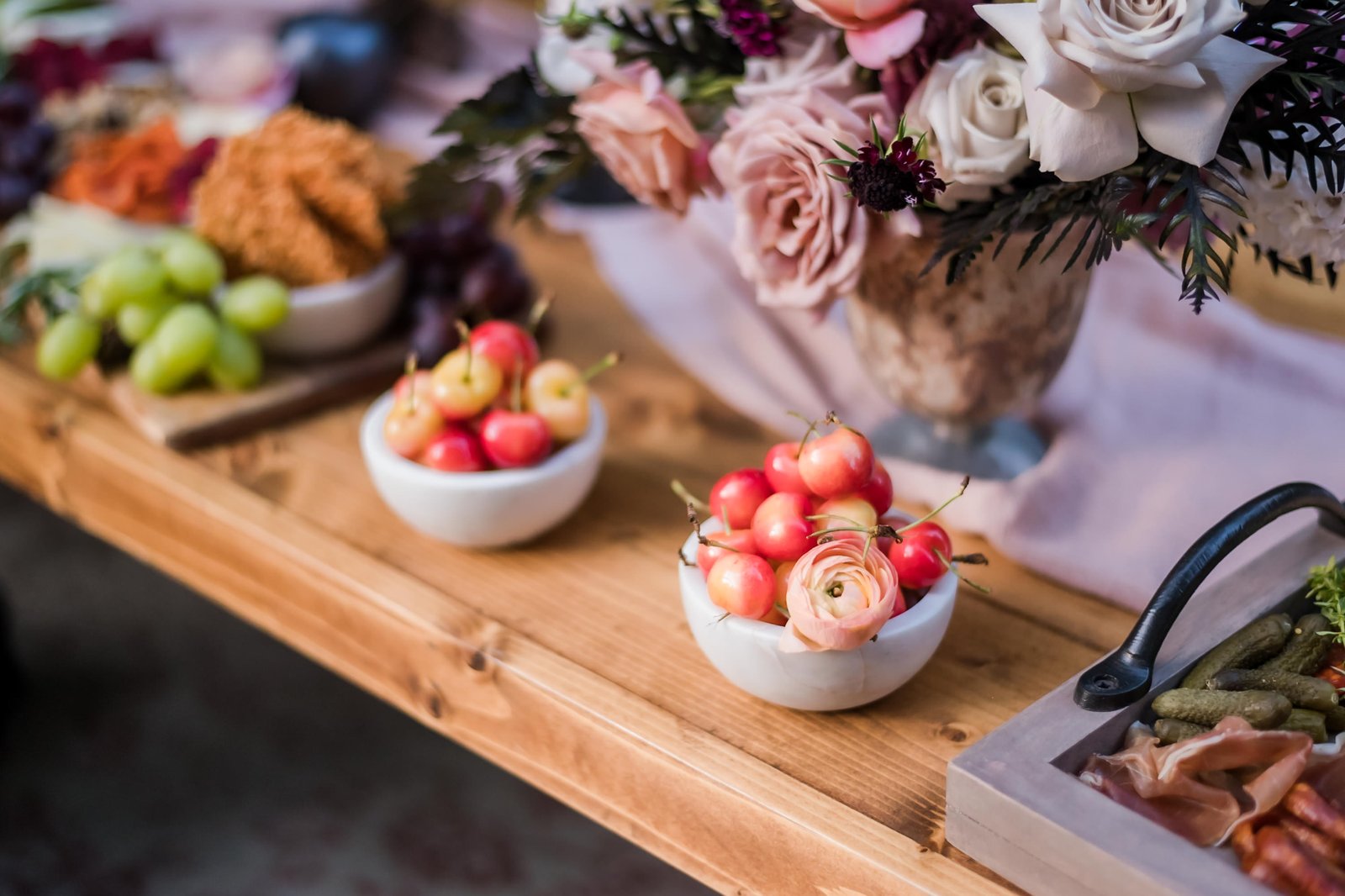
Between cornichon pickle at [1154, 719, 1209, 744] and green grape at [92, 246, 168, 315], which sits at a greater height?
cornichon pickle at [1154, 719, 1209, 744]

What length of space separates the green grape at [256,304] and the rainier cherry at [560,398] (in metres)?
0.32

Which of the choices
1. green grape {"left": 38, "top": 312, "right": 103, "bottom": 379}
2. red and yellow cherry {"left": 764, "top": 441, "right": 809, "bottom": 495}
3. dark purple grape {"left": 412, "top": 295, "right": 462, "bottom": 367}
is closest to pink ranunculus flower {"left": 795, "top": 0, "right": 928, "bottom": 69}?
red and yellow cherry {"left": 764, "top": 441, "right": 809, "bottom": 495}

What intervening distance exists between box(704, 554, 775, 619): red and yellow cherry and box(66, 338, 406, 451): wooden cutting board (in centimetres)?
60

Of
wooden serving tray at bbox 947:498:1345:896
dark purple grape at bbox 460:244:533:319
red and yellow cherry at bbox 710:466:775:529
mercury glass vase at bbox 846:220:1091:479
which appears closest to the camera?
wooden serving tray at bbox 947:498:1345:896

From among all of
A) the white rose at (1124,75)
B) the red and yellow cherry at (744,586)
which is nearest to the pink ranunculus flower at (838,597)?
the red and yellow cherry at (744,586)

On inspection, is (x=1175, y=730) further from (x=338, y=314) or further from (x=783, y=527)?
(x=338, y=314)

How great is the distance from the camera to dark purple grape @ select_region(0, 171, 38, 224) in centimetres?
143

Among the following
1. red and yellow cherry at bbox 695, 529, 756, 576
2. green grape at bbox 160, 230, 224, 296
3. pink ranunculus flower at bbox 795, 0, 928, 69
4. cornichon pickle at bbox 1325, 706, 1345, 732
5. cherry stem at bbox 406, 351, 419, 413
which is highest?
pink ranunculus flower at bbox 795, 0, 928, 69

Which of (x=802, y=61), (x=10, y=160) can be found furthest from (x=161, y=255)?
(x=802, y=61)

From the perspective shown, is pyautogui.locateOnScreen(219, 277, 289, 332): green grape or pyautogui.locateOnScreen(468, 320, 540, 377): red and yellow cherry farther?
pyautogui.locateOnScreen(219, 277, 289, 332): green grape

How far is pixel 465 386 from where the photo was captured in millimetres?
918

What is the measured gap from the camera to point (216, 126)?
155 cm

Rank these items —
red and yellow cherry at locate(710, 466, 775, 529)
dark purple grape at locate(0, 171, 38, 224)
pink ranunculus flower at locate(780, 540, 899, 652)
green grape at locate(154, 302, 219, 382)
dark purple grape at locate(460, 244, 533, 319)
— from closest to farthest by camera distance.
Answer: pink ranunculus flower at locate(780, 540, 899, 652) → red and yellow cherry at locate(710, 466, 775, 529) → green grape at locate(154, 302, 219, 382) → dark purple grape at locate(460, 244, 533, 319) → dark purple grape at locate(0, 171, 38, 224)

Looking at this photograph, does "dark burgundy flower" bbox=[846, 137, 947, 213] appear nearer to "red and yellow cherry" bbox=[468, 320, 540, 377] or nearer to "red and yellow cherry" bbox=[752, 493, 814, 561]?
"red and yellow cherry" bbox=[752, 493, 814, 561]
